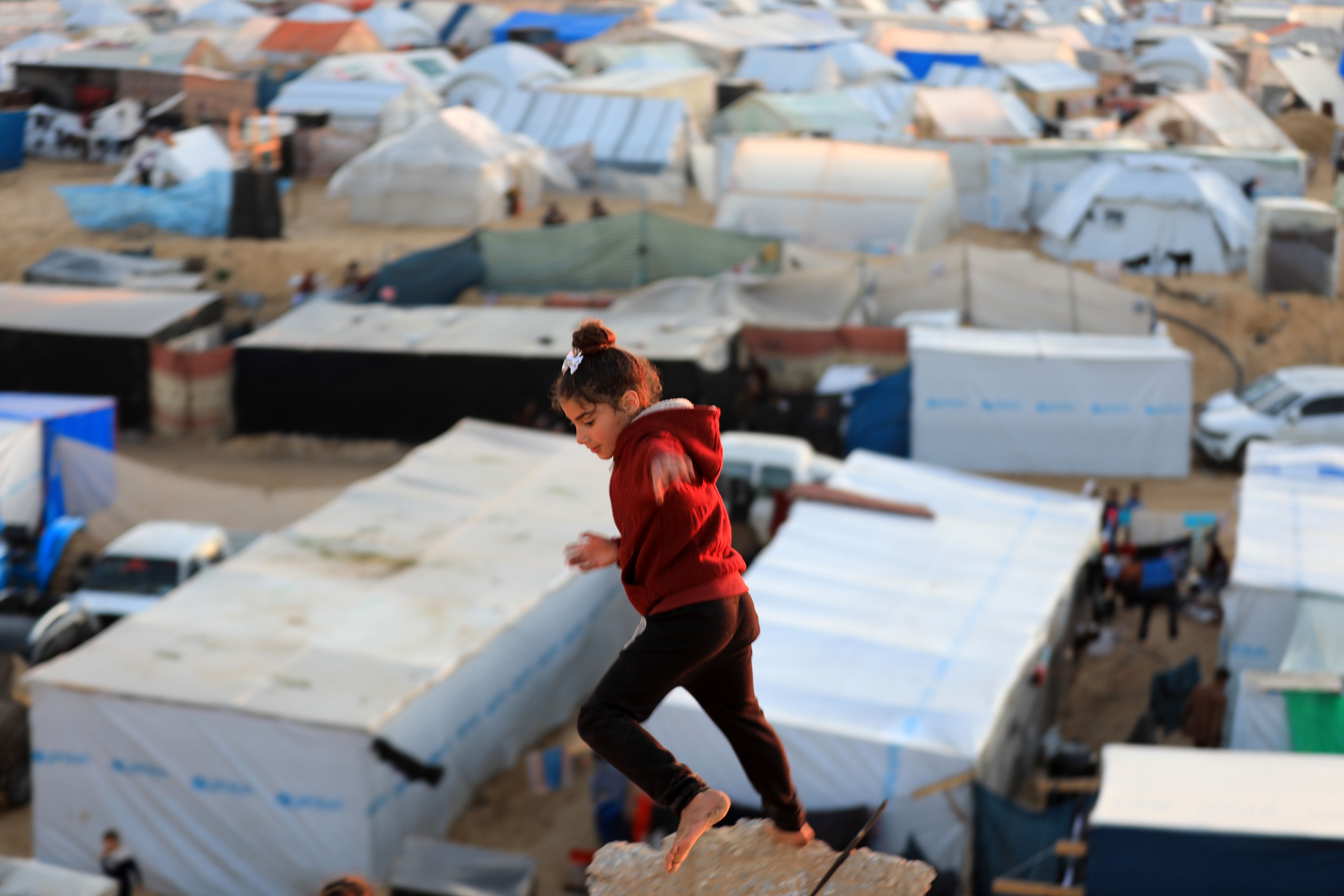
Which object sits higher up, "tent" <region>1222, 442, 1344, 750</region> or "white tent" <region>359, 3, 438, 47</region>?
"white tent" <region>359, 3, 438, 47</region>

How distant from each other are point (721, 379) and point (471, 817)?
8.88 metres

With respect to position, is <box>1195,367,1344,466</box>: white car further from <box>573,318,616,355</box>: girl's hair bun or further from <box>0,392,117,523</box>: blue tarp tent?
<box>573,318,616,355</box>: girl's hair bun

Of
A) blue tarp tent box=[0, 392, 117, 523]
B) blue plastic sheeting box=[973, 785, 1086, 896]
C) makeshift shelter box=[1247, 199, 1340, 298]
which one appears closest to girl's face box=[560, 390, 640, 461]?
blue plastic sheeting box=[973, 785, 1086, 896]

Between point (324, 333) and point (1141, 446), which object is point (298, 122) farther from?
point (1141, 446)

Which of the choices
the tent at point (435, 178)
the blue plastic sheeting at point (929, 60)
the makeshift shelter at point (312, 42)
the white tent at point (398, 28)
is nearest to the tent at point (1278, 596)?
the tent at point (435, 178)

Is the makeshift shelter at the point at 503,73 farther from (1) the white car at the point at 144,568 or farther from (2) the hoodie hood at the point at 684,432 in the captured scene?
(2) the hoodie hood at the point at 684,432

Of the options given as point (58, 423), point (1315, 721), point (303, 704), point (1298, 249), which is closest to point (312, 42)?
point (1298, 249)

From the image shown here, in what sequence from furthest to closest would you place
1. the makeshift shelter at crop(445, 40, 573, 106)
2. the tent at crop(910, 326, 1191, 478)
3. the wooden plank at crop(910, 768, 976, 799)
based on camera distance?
1. the makeshift shelter at crop(445, 40, 573, 106)
2. the tent at crop(910, 326, 1191, 478)
3. the wooden plank at crop(910, 768, 976, 799)

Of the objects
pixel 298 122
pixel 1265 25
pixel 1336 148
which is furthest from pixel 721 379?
pixel 1265 25

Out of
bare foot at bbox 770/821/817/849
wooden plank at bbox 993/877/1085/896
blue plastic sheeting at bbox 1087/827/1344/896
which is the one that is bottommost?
wooden plank at bbox 993/877/1085/896

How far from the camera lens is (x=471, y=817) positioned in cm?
1089

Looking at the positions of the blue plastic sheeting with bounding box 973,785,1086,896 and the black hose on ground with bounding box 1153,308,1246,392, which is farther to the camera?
the black hose on ground with bounding box 1153,308,1246,392

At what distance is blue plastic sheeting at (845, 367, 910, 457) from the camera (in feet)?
59.4

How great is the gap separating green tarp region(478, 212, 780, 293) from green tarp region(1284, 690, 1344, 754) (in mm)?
15003
